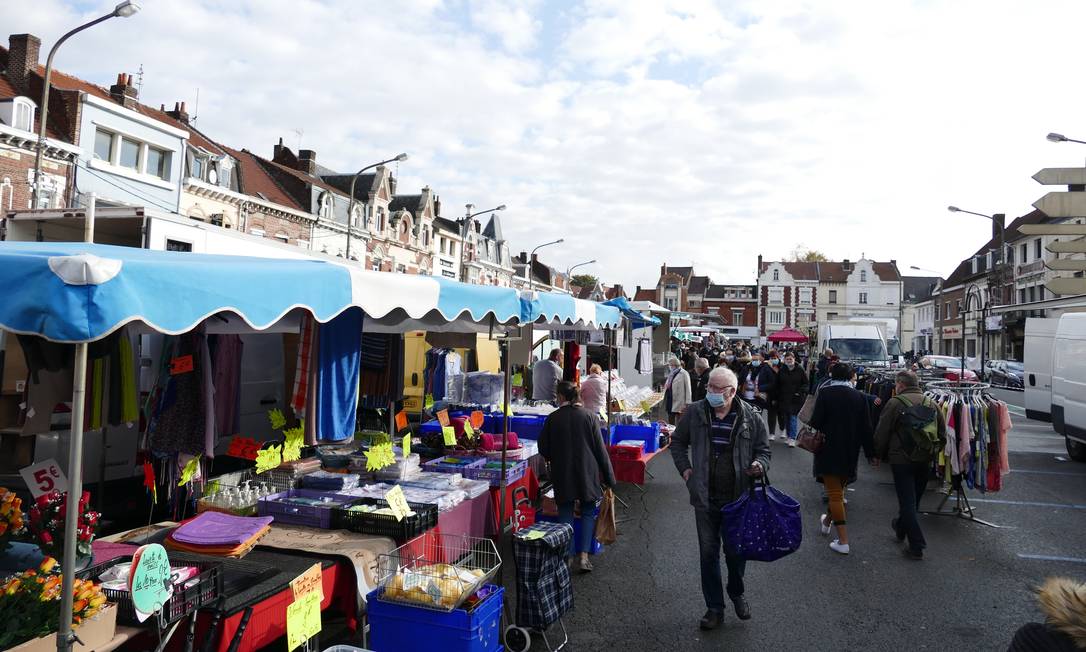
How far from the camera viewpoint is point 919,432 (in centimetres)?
638

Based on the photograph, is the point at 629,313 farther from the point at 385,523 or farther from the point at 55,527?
the point at 55,527

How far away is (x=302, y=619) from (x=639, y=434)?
20.6 ft

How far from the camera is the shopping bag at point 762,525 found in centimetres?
452

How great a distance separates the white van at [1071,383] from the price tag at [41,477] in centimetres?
1391

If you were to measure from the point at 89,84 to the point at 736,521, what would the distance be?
1352 inches

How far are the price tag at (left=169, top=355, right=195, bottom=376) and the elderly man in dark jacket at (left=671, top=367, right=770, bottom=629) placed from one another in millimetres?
3998

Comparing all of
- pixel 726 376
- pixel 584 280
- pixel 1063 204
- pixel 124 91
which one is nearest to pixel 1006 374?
pixel 1063 204

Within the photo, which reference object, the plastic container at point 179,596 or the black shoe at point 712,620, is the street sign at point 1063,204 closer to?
the black shoe at point 712,620

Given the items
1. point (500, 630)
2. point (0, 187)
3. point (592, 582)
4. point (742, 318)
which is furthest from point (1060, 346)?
point (742, 318)

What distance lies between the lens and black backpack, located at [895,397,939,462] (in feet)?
20.9

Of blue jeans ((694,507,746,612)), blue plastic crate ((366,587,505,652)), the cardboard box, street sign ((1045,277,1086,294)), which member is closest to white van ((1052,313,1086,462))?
street sign ((1045,277,1086,294))

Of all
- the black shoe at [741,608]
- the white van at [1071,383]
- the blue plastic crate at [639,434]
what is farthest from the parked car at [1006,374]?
the black shoe at [741,608]

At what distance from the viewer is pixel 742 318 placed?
84.0 m

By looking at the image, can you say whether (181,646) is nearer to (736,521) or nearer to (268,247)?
(736,521)
